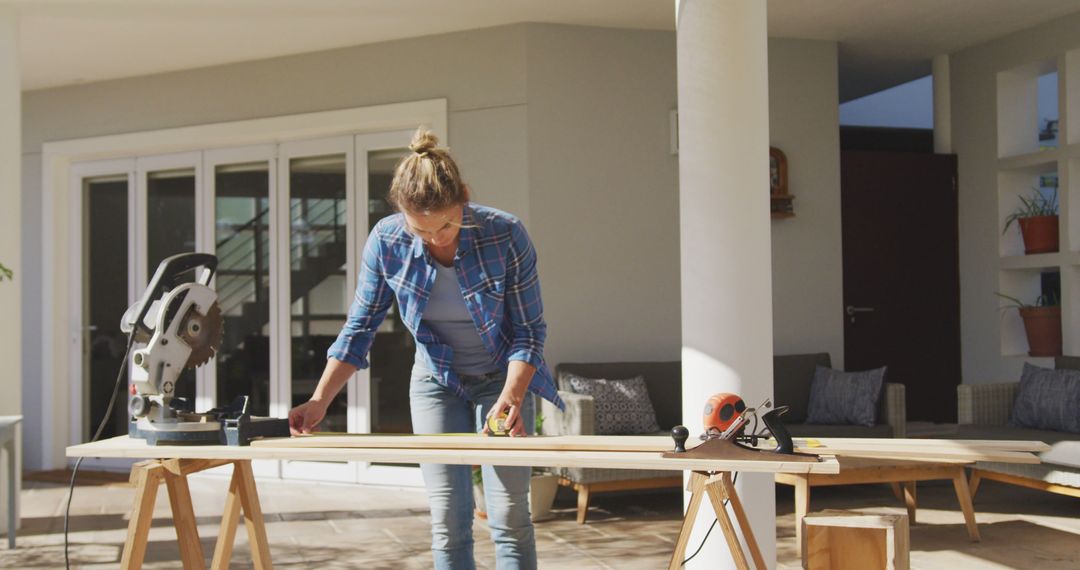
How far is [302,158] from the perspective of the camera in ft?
23.4

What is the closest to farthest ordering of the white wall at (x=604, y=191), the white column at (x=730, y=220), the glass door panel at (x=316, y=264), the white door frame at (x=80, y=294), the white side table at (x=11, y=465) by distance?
1. the white column at (x=730, y=220)
2. the white side table at (x=11, y=465)
3. the white wall at (x=604, y=191)
4. the glass door panel at (x=316, y=264)
5. the white door frame at (x=80, y=294)

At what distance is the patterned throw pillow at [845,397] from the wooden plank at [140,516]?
166 inches

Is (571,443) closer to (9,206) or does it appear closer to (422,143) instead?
(422,143)

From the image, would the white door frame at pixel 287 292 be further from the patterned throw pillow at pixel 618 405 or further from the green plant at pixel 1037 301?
the green plant at pixel 1037 301

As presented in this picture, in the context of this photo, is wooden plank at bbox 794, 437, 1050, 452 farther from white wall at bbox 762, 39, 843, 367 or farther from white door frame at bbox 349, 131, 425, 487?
white door frame at bbox 349, 131, 425, 487

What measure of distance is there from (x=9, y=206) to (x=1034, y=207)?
19.6 ft

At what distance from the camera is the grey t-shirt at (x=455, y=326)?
2830 millimetres

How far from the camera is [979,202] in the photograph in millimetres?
A: 7402

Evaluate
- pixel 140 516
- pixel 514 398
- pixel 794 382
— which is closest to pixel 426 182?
pixel 514 398

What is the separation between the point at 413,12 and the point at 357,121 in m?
0.91

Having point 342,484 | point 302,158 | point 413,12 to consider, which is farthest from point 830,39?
point 342,484

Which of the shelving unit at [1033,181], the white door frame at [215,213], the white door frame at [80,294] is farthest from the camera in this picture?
the white door frame at [80,294]

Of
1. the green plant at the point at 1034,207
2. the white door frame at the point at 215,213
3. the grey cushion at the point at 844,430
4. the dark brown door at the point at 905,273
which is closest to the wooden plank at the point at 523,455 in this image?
the grey cushion at the point at 844,430

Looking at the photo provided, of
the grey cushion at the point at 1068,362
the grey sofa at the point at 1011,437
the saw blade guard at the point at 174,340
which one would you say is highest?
the saw blade guard at the point at 174,340
